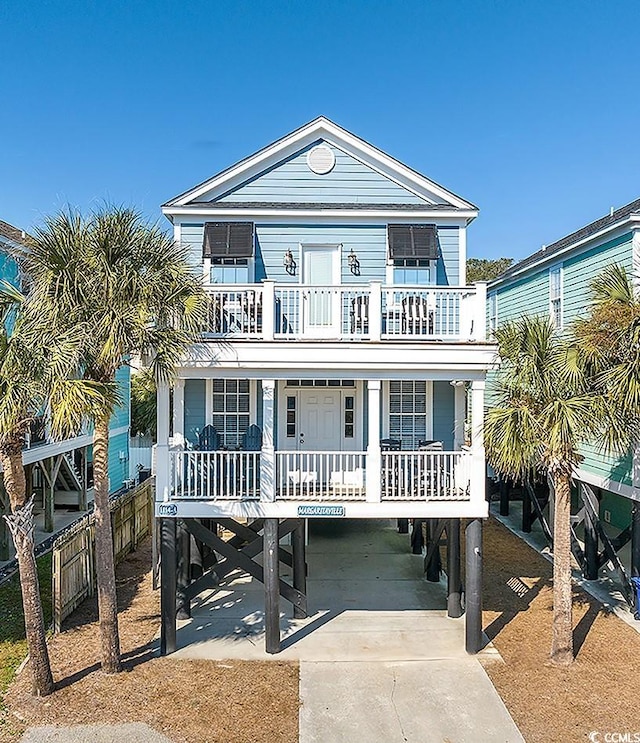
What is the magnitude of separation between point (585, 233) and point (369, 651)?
11550 mm

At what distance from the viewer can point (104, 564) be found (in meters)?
8.68

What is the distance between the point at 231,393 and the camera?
11.9m

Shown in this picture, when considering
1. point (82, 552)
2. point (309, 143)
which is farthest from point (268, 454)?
point (309, 143)

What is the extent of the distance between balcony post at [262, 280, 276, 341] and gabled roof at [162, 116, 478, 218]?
3116 millimetres

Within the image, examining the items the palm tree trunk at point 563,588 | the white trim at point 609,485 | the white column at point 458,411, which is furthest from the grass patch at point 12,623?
the white trim at point 609,485

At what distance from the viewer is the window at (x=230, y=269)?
1203cm

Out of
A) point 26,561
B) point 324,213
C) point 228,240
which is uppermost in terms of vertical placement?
point 324,213

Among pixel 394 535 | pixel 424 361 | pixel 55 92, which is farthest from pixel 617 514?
pixel 55 92

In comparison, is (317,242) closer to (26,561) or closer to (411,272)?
(411,272)

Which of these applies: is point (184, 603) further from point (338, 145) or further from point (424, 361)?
point (338, 145)

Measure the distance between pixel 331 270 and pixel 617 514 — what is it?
10877mm

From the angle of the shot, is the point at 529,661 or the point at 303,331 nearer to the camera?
the point at 529,661

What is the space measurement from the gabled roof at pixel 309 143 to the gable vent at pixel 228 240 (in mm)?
494

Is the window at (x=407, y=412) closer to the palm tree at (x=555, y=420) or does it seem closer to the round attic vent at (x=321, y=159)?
the palm tree at (x=555, y=420)
